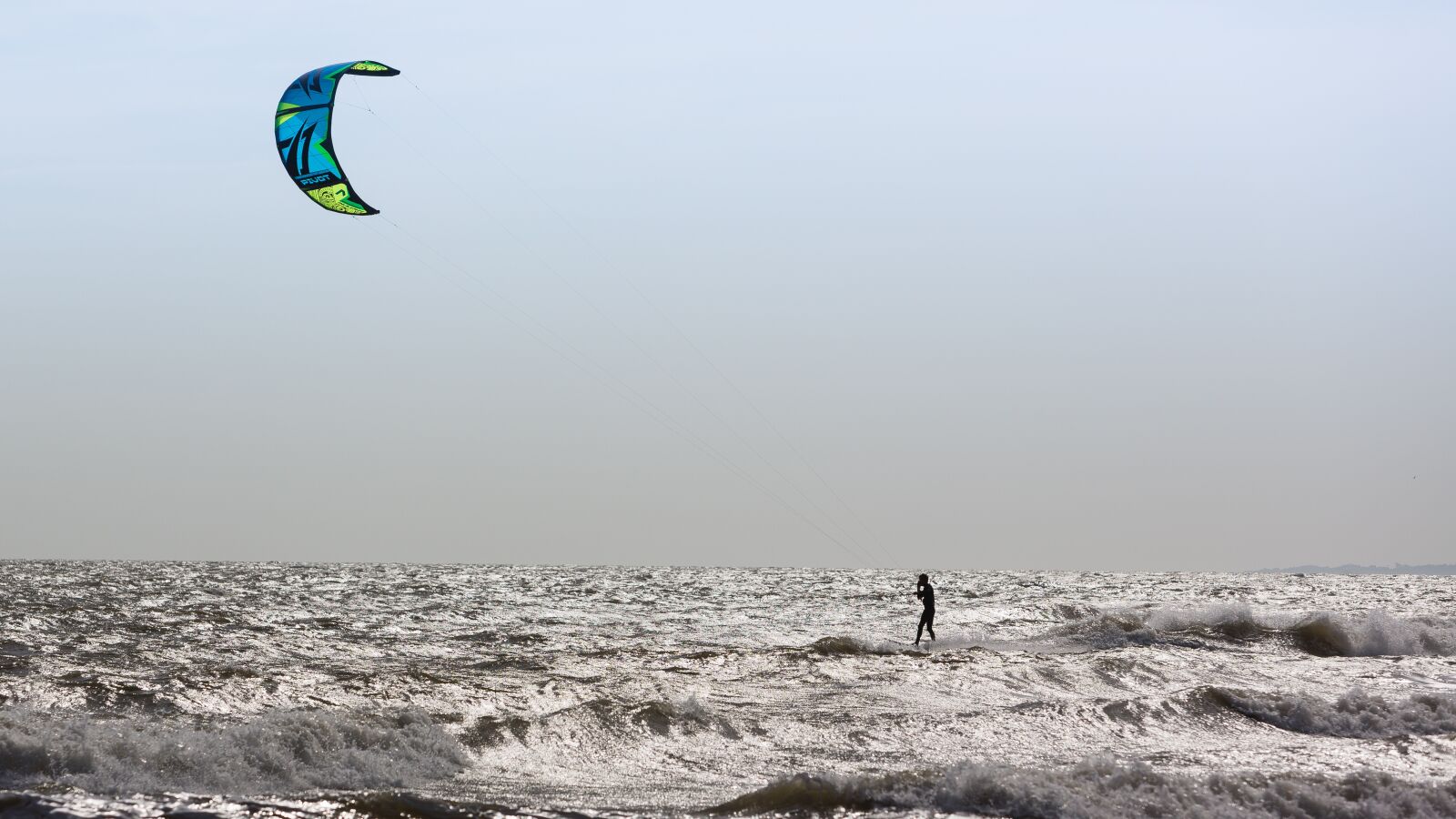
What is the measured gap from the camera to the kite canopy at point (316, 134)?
14430 millimetres

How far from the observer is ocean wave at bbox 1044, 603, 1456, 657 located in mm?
19422

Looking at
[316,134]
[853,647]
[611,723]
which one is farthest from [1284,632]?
[316,134]

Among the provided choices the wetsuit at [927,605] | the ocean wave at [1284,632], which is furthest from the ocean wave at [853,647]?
the ocean wave at [1284,632]

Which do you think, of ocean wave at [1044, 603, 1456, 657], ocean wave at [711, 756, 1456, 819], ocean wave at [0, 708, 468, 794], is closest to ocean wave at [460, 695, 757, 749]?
ocean wave at [0, 708, 468, 794]

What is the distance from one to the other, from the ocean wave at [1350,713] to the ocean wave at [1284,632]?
316 inches

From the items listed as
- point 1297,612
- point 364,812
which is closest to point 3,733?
point 364,812

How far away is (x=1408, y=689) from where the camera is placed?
518 inches

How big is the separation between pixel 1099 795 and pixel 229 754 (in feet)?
18.5

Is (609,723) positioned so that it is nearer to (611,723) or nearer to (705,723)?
(611,723)

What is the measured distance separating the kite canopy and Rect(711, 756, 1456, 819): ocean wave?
10.0 meters

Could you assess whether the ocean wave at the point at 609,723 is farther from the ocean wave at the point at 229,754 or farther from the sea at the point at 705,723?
the ocean wave at the point at 229,754

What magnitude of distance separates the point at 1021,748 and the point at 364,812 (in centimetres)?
510

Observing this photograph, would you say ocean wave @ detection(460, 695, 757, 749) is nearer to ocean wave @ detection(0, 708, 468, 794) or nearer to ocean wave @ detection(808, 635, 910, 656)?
ocean wave @ detection(0, 708, 468, 794)

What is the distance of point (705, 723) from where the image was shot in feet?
32.7
